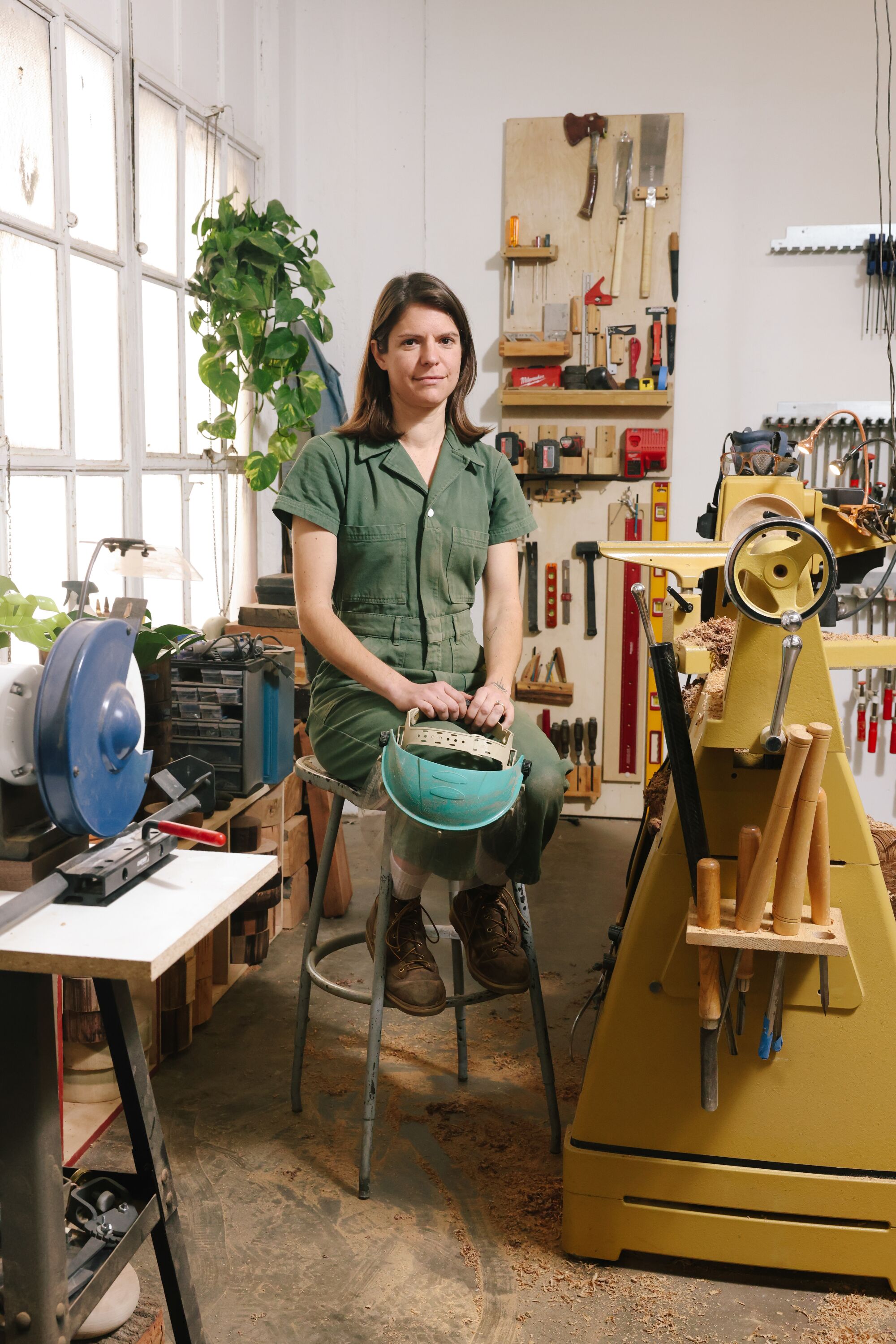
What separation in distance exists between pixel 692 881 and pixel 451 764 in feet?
1.48

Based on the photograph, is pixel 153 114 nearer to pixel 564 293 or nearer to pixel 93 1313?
pixel 564 293

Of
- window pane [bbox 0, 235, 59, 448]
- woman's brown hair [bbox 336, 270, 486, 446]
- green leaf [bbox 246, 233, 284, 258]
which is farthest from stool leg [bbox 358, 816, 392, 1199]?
green leaf [bbox 246, 233, 284, 258]

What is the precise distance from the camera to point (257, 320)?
3.37 m

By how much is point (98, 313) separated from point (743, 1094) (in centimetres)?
246

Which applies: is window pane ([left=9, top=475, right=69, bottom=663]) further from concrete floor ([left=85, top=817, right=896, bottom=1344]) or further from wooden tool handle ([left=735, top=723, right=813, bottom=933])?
wooden tool handle ([left=735, top=723, right=813, bottom=933])

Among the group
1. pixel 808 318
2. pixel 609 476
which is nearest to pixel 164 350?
pixel 609 476

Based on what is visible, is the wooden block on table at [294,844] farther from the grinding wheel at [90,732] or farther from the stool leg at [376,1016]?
the grinding wheel at [90,732]

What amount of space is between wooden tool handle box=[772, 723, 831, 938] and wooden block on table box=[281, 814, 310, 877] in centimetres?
177

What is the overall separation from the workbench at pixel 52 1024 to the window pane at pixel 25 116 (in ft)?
6.30

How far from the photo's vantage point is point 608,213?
12.8ft

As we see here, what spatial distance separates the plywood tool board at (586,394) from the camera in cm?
388


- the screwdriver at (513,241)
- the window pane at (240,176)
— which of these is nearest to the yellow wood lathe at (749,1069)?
the screwdriver at (513,241)

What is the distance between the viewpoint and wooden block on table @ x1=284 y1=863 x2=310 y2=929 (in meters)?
3.04

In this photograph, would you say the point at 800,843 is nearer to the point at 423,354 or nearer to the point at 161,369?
the point at 423,354
